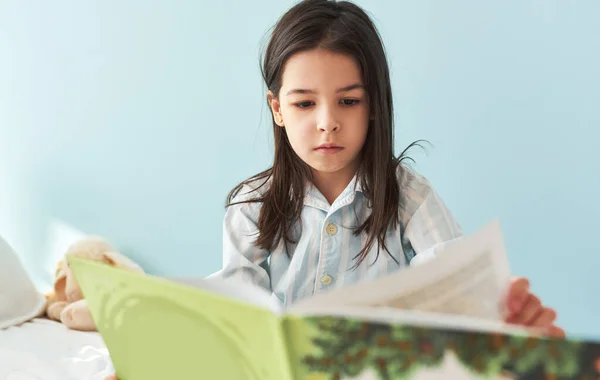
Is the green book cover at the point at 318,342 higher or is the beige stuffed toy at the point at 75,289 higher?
the green book cover at the point at 318,342

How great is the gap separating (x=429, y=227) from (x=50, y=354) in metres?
0.83

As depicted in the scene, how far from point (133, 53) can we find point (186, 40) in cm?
20

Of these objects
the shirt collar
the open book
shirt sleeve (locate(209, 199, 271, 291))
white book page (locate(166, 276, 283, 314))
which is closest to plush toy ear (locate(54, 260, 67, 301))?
shirt sleeve (locate(209, 199, 271, 291))

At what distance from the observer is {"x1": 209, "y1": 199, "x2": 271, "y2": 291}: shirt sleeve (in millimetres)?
1210

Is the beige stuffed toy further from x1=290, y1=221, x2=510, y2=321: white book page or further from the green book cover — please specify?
x1=290, y1=221, x2=510, y2=321: white book page

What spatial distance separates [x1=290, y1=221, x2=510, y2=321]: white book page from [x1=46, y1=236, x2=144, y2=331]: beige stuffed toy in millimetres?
1191

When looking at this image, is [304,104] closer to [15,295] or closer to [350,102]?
[350,102]

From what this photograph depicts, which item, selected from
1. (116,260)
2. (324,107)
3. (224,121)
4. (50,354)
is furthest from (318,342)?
(224,121)

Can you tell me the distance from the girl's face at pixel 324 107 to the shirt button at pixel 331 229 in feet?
0.35

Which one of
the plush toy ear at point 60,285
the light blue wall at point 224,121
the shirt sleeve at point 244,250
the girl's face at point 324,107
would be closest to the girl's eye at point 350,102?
the girl's face at point 324,107

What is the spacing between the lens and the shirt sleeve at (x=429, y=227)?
113 cm

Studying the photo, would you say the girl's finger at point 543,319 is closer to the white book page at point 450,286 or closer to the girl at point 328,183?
the white book page at point 450,286

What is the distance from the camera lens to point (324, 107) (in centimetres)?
108

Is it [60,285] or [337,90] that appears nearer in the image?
[337,90]
